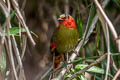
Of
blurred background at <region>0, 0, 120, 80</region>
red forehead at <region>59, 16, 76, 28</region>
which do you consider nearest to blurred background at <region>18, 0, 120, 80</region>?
blurred background at <region>0, 0, 120, 80</region>

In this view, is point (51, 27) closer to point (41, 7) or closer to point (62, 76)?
point (41, 7)

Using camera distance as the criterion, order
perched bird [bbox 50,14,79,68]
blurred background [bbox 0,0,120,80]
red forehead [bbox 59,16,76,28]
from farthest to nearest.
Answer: blurred background [bbox 0,0,120,80] → red forehead [bbox 59,16,76,28] → perched bird [bbox 50,14,79,68]

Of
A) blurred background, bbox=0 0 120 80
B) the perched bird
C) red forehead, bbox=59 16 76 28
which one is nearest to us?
the perched bird

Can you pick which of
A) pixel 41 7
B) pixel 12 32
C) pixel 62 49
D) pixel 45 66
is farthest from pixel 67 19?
pixel 12 32

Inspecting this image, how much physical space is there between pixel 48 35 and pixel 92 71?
84.7 inches

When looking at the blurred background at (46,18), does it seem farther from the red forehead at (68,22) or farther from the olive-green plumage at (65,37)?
the olive-green plumage at (65,37)

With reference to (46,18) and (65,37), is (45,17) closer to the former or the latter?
(46,18)

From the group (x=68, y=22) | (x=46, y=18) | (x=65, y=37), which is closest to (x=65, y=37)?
(x=65, y=37)

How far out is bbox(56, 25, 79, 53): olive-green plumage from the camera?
338 cm

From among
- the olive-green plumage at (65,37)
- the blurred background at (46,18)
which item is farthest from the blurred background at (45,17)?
the olive-green plumage at (65,37)

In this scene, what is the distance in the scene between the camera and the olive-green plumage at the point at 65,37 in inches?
133

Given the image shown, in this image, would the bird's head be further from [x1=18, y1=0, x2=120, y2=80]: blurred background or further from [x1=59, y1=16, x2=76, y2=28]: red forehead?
[x1=18, y1=0, x2=120, y2=80]: blurred background

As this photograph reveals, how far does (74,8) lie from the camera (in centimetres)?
395

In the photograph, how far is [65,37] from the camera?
135 inches
